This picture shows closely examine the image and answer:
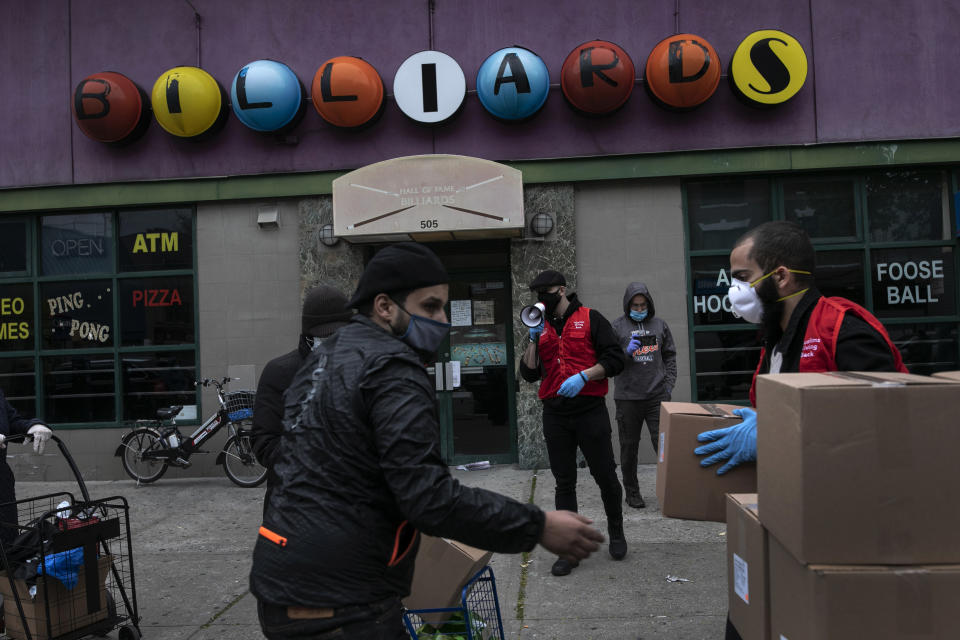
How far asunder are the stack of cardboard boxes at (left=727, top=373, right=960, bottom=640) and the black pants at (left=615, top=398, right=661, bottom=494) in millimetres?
4809

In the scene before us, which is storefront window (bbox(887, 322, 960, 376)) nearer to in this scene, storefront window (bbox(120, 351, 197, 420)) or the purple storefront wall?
the purple storefront wall

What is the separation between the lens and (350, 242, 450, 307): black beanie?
2043mm

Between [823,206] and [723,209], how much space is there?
3.81 ft

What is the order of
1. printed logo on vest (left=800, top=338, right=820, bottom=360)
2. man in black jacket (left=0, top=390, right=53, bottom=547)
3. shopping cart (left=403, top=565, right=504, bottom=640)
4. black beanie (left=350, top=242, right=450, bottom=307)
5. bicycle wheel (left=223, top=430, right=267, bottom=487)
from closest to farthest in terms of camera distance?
black beanie (left=350, top=242, right=450, bottom=307) < shopping cart (left=403, top=565, right=504, bottom=640) < printed logo on vest (left=800, top=338, right=820, bottom=360) < man in black jacket (left=0, top=390, right=53, bottom=547) < bicycle wheel (left=223, top=430, right=267, bottom=487)

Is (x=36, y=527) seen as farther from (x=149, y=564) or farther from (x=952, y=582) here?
(x=952, y=582)

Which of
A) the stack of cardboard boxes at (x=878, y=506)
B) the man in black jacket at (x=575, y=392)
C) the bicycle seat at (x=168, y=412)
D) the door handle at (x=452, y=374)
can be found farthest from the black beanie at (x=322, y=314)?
the bicycle seat at (x=168, y=412)

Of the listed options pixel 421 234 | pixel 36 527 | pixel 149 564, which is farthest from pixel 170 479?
pixel 36 527

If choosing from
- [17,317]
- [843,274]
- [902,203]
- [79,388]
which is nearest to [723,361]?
[843,274]

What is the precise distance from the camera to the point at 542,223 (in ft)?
27.7

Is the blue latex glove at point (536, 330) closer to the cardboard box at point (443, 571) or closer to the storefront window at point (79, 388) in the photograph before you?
the cardboard box at point (443, 571)

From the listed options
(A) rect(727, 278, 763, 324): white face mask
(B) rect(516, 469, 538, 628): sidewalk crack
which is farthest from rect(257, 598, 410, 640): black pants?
(B) rect(516, 469, 538, 628): sidewalk crack

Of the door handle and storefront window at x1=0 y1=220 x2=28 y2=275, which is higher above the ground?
storefront window at x1=0 y1=220 x2=28 y2=275

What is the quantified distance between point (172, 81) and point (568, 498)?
6.83 meters

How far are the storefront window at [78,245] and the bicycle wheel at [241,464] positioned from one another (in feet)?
9.50
